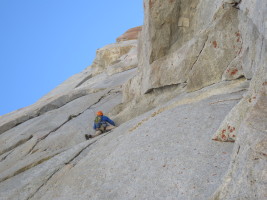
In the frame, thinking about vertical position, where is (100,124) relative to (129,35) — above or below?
below

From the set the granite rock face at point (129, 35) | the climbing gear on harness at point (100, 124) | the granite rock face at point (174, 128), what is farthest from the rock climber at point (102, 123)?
the granite rock face at point (129, 35)

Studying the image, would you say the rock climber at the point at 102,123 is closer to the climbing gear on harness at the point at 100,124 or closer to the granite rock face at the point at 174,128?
the climbing gear on harness at the point at 100,124

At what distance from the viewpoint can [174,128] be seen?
11.7 meters

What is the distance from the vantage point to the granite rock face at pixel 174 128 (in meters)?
7.62

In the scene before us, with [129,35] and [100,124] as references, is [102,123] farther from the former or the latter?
[129,35]

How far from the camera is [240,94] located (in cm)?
1194

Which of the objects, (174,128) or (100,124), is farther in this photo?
(100,124)

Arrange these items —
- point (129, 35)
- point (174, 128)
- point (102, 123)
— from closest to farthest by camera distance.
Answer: point (174, 128), point (102, 123), point (129, 35)

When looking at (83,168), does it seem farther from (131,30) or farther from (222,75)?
(131,30)

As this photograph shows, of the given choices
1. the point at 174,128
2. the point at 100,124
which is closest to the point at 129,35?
the point at 100,124

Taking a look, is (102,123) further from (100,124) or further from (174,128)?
(174,128)

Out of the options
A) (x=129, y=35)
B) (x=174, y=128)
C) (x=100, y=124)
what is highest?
(x=129, y=35)

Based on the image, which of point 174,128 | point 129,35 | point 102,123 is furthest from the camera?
point 129,35

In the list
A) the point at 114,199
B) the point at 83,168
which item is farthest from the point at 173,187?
the point at 83,168
